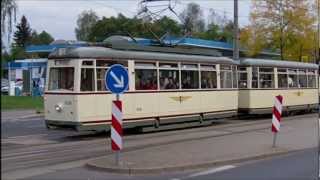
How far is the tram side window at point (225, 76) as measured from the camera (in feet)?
82.6

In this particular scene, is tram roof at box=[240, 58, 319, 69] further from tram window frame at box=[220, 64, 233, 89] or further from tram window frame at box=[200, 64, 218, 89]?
tram window frame at box=[200, 64, 218, 89]

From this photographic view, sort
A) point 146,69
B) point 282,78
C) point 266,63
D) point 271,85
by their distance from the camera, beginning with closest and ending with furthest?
1. point 146,69
2. point 266,63
3. point 271,85
4. point 282,78

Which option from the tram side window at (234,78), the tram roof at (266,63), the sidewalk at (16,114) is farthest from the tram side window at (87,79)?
the sidewalk at (16,114)

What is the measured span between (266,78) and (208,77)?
5.90 metres

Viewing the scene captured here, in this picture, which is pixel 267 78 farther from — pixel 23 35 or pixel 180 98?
pixel 23 35

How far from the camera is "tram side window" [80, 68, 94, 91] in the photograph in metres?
18.2

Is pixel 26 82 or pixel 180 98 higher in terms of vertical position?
pixel 180 98

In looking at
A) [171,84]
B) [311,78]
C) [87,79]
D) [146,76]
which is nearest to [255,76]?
[311,78]

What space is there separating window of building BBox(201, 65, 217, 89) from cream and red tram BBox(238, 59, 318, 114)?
12.4 feet

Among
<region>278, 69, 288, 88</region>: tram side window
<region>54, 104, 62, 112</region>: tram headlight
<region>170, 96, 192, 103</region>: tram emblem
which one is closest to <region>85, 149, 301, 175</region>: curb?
<region>54, 104, 62, 112</region>: tram headlight

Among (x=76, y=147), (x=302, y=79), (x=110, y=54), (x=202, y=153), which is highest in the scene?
(x=110, y=54)

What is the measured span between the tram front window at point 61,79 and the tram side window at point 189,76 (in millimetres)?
5078

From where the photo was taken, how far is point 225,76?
25562 mm

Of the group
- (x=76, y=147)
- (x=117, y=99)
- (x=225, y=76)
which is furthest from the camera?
(x=225, y=76)
